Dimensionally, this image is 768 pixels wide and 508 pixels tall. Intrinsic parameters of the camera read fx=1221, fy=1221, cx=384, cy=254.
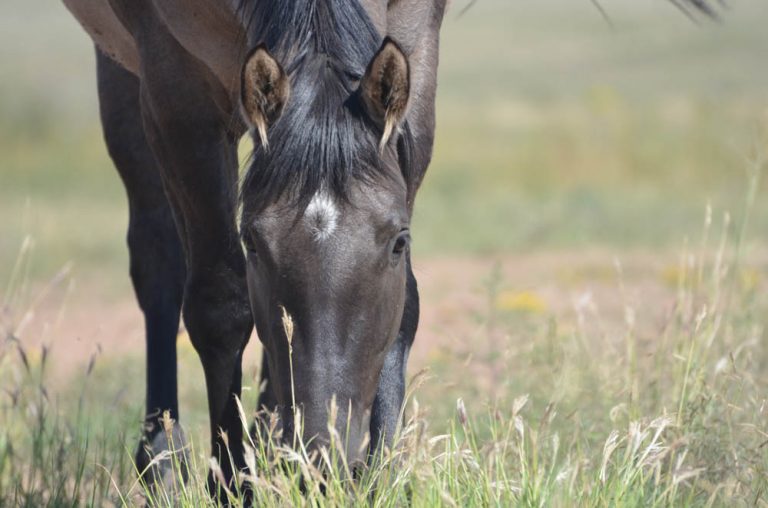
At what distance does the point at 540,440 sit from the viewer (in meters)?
3.20

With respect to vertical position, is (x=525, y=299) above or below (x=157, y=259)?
below

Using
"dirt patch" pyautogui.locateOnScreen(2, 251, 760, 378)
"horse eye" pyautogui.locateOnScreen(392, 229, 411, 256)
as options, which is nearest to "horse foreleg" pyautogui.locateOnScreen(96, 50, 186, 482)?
"dirt patch" pyautogui.locateOnScreen(2, 251, 760, 378)

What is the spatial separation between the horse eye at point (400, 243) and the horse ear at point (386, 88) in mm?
236

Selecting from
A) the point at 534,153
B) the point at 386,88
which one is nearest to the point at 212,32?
the point at 386,88

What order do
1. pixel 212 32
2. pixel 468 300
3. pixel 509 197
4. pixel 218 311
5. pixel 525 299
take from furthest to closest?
pixel 509 197 < pixel 468 300 < pixel 525 299 < pixel 218 311 < pixel 212 32

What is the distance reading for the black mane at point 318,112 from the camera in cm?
297

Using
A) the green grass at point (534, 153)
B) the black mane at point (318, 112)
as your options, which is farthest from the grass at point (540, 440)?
the green grass at point (534, 153)

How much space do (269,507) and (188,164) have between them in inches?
58.1

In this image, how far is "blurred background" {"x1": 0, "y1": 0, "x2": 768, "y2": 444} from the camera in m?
7.60

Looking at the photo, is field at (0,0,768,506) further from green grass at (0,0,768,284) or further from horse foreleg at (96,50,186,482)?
horse foreleg at (96,50,186,482)

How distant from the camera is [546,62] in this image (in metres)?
37.9

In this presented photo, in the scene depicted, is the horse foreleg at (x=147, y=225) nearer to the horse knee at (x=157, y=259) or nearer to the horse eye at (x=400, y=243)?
the horse knee at (x=157, y=259)

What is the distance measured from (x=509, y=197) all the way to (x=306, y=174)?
1318 centimetres

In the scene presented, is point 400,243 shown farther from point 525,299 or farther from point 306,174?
point 525,299
